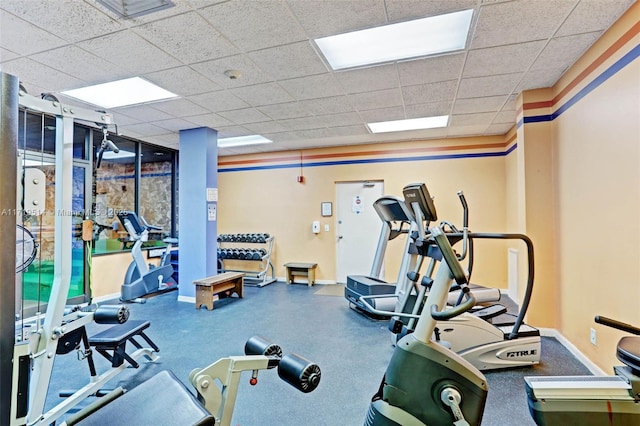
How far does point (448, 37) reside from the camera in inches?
105

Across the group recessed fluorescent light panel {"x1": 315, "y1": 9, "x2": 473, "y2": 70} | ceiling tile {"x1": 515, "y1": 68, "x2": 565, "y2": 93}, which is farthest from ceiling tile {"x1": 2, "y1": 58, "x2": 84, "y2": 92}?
ceiling tile {"x1": 515, "y1": 68, "x2": 565, "y2": 93}

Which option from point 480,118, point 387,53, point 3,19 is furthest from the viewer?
point 480,118

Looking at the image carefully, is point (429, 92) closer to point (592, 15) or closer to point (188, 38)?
point (592, 15)

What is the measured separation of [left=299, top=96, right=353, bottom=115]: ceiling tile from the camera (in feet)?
13.1

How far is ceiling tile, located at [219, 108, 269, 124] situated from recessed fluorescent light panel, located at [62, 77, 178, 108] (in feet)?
2.68

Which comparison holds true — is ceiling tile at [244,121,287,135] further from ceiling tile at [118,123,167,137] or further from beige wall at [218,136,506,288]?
beige wall at [218,136,506,288]

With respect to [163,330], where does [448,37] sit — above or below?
above

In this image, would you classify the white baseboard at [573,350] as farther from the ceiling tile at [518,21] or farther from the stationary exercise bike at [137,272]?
the stationary exercise bike at [137,272]

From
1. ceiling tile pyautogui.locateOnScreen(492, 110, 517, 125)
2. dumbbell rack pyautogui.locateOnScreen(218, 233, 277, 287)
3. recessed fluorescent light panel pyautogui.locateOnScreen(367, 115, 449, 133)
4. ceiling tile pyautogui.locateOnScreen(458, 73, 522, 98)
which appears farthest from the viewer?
dumbbell rack pyautogui.locateOnScreen(218, 233, 277, 287)

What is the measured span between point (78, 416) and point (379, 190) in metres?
5.62

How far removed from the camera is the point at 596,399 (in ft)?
5.14

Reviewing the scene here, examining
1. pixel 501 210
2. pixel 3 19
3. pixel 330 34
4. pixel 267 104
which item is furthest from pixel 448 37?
pixel 501 210

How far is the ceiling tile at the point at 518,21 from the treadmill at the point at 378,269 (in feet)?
5.54

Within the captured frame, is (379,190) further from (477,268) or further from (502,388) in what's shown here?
(502,388)
